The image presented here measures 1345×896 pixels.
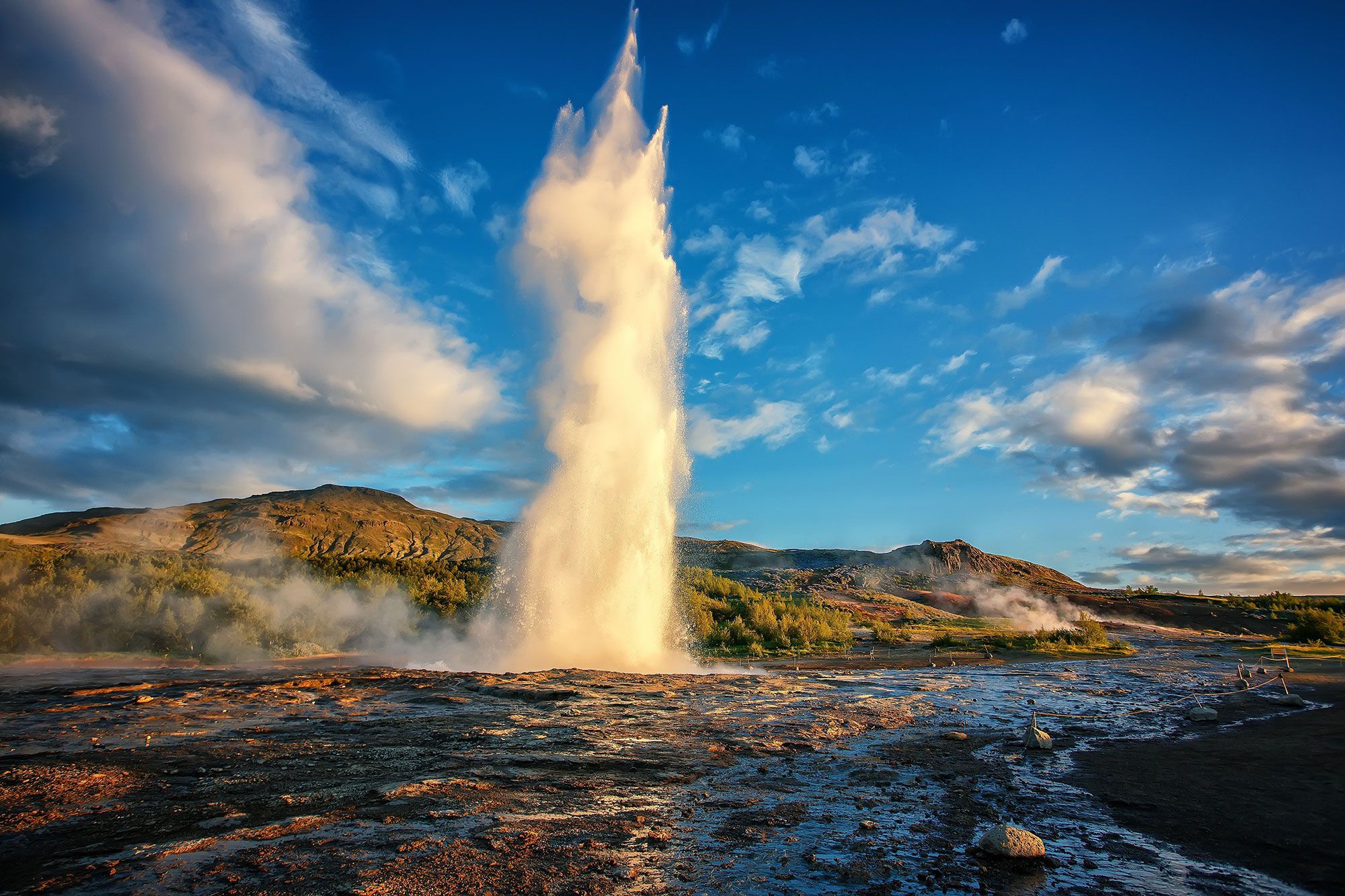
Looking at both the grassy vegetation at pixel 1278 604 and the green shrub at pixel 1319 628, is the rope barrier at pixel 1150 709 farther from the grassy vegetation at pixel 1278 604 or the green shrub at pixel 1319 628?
the grassy vegetation at pixel 1278 604

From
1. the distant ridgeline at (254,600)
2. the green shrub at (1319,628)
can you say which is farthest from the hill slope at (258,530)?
the green shrub at (1319,628)

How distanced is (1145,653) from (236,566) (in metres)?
49.2

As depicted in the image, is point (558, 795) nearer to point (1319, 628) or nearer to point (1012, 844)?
point (1012, 844)

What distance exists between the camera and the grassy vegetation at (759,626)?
32094 mm

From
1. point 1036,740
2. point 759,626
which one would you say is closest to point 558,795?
point 1036,740

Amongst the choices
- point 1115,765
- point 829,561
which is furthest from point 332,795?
point 829,561

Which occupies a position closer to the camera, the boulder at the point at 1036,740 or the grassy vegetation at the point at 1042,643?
the boulder at the point at 1036,740

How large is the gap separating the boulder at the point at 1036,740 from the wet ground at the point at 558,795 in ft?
1.15

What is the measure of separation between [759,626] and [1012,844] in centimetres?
2923

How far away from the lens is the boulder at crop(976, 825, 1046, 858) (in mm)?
5336

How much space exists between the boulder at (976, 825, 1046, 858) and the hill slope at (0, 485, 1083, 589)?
2715 inches

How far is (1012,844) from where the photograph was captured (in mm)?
5352

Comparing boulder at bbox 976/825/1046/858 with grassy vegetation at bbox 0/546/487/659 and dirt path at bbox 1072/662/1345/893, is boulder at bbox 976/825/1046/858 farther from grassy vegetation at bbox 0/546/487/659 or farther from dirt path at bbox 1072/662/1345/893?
grassy vegetation at bbox 0/546/487/659

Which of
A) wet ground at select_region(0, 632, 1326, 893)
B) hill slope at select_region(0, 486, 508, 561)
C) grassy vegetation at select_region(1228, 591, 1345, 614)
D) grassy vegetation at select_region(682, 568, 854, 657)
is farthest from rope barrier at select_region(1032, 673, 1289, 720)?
hill slope at select_region(0, 486, 508, 561)
